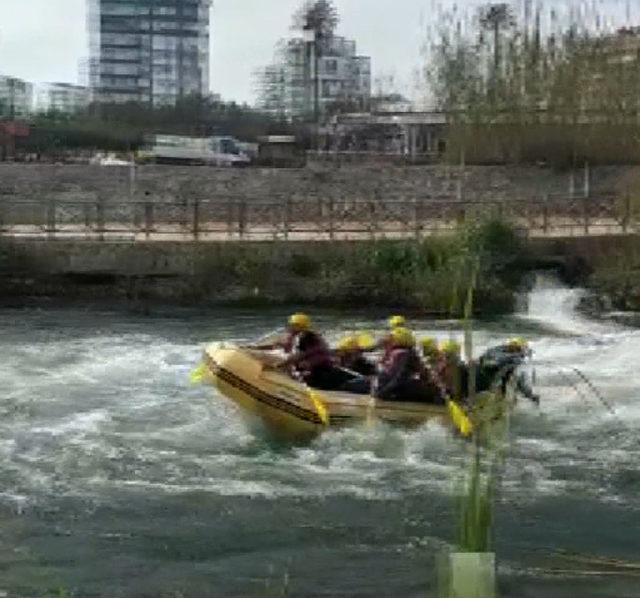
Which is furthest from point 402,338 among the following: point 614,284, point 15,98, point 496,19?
point 15,98

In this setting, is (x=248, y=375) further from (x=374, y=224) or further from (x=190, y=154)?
(x=190, y=154)

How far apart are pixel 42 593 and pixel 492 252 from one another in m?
19.1

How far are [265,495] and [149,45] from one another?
111717 mm

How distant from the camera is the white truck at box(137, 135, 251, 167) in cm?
5291

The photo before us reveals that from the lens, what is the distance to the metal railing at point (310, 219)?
95.1 feet

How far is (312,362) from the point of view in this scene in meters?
15.4

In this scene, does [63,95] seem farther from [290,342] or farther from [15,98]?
[290,342]

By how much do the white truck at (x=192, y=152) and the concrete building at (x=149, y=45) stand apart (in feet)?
193

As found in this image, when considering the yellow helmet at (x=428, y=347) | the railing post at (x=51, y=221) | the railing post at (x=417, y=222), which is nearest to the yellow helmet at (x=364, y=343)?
the yellow helmet at (x=428, y=347)

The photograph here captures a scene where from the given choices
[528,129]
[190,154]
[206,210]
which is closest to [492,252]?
[206,210]

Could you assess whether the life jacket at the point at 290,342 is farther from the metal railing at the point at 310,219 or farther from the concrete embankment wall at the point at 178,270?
the metal railing at the point at 310,219

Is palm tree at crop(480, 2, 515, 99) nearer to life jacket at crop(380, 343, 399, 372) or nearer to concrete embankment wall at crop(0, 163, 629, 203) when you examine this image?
concrete embankment wall at crop(0, 163, 629, 203)

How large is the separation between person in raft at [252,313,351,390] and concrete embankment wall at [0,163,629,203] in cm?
2372

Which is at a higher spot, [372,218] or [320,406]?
[372,218]
